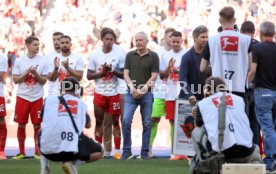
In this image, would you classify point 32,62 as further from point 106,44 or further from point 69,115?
point 69,115

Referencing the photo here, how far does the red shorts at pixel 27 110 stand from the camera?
679 inches

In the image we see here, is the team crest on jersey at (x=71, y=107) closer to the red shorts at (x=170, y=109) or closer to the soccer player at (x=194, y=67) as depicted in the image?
the soccer player at (x=194, y=67)

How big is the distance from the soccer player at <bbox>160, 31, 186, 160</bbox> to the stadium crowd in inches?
0.7

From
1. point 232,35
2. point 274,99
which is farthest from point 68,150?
point 274,99

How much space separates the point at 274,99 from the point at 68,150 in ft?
12.4

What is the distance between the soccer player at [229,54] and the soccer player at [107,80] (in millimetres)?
4995

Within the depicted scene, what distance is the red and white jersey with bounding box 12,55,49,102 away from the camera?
17266 mm

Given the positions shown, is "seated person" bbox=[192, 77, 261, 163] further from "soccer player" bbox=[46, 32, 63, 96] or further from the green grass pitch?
"soccer player" bbox=[46, 32, 63, 96]

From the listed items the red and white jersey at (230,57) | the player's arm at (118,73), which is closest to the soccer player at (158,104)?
the player's arm at (118,73)

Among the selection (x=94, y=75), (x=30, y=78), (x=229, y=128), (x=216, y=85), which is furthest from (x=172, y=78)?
(x=229, y=128)

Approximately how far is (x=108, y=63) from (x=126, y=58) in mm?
583

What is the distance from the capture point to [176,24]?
1017 inches

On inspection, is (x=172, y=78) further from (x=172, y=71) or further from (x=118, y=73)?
(x=118, y=73)

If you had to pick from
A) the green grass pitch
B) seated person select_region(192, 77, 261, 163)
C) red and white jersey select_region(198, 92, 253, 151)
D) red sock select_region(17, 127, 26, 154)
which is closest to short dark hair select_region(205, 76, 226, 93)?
seated person select_region(192, 77, 261, 163)
